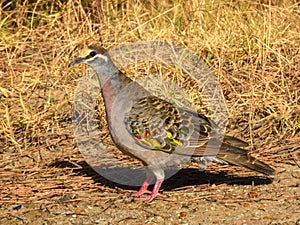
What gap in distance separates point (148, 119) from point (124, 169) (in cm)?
85

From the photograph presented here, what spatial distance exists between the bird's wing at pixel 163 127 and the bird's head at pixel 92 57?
44cm

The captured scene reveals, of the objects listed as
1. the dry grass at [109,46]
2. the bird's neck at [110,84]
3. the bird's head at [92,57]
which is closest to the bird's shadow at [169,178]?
the dry grass at [109,46]

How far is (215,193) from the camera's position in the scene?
514cm

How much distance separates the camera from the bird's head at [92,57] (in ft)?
16.7

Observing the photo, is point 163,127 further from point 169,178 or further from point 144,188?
point 169,178

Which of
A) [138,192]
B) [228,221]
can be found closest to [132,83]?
[138,192]

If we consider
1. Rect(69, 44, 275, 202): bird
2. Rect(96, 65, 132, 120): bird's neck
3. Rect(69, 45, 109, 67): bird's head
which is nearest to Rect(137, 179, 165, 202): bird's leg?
Rect(69, 44, 275, 202): bird

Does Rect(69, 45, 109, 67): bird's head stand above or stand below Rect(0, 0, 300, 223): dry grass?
above

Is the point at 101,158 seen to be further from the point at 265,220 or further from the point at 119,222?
the point at 265,220

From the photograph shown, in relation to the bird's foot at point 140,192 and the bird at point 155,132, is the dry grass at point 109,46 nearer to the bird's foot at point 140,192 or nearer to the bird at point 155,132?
the bird's foot at point 140,192

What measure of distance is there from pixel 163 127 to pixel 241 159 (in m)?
0.63

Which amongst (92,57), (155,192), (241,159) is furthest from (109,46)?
(241,159)

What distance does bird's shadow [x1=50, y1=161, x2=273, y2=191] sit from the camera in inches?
211

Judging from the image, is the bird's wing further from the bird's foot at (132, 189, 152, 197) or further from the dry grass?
the dry grass
